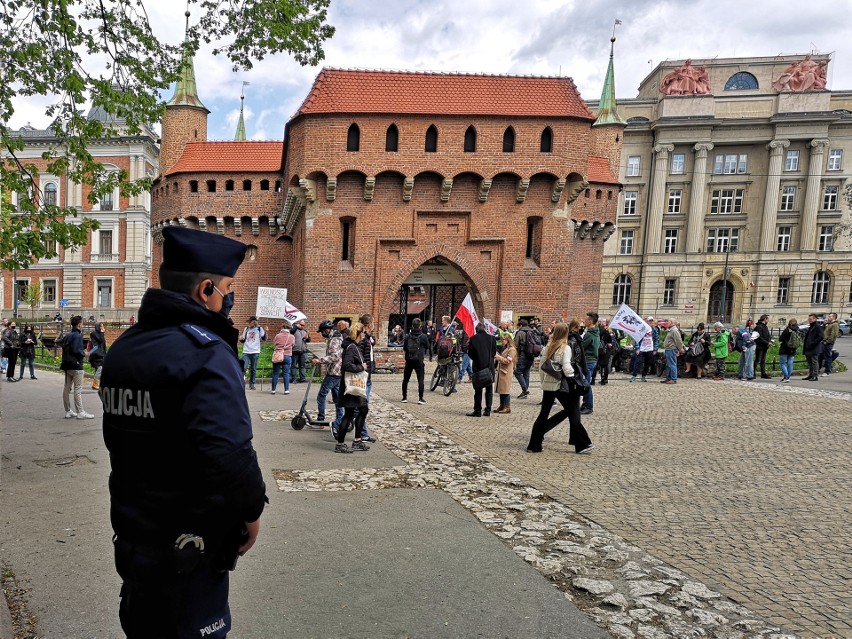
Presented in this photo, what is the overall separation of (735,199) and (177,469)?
65965mm

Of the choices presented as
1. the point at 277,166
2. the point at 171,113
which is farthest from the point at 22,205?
the point at 171,113

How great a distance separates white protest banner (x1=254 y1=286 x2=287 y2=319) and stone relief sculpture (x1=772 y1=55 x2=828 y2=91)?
6256 centimetres

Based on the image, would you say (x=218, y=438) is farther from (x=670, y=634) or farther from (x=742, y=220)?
(x=742, y=220)

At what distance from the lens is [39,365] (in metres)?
21.7

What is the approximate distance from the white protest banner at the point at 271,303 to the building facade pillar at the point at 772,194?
5450 centimetres

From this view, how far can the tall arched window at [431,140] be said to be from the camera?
2450 centimetres

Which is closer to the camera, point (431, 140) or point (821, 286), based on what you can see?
point (431, 140)

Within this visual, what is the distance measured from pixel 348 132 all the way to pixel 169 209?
43.5ft

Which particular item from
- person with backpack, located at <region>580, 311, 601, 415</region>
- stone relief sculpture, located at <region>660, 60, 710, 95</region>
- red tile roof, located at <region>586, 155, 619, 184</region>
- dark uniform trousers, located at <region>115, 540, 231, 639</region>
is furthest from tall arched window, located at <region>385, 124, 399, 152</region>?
stone relief sculpture, located at <region>660, 60, 710, 95</region>

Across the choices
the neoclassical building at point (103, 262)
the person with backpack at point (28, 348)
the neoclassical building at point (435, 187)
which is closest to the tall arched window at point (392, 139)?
the neoclassical building at point (435, 187)

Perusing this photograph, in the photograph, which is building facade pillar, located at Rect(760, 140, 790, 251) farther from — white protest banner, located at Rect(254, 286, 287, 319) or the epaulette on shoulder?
the epaulette on shoulder

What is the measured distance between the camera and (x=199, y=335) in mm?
2047

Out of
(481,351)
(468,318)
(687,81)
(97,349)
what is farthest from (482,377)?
(687,81)

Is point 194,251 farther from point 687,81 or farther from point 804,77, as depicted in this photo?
point 804,77
